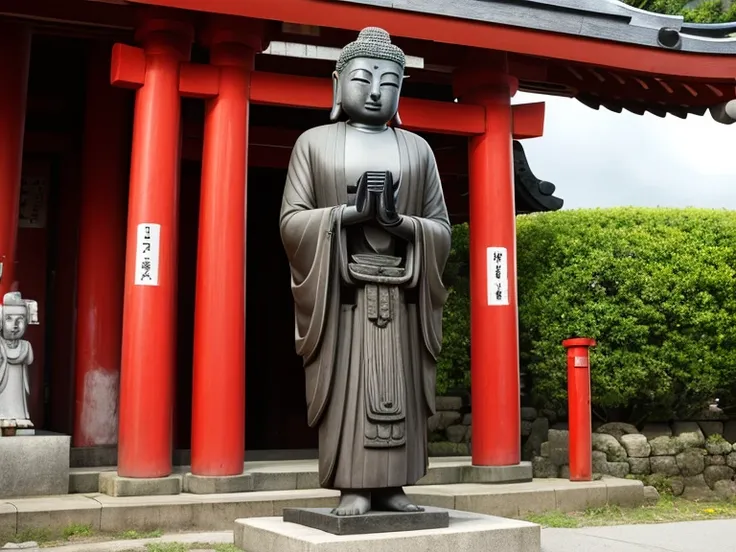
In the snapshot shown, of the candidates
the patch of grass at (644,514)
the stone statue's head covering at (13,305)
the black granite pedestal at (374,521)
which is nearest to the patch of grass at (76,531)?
the stone statue's head covering at (13,305)

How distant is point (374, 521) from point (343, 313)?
1.25 metres

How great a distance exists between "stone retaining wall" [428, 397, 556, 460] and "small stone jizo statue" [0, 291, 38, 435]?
528cm

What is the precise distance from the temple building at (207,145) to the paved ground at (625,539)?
146cm

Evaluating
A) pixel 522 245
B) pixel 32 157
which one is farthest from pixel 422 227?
pixel 32 157

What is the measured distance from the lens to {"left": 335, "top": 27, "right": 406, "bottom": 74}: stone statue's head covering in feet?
18.9

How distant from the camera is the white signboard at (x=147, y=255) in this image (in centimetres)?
861

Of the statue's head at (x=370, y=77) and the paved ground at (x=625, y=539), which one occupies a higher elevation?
the statue's head at (x=370, y=77)

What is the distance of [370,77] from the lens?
5.79m

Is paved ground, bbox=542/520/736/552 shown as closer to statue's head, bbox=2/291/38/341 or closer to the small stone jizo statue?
the small stone jizo statue

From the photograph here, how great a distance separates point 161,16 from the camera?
8859 millimetres

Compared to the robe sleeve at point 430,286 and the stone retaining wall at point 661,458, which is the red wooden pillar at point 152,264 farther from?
the stone retaining wall at point 661,458

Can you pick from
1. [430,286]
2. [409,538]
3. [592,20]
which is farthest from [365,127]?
[592,20]

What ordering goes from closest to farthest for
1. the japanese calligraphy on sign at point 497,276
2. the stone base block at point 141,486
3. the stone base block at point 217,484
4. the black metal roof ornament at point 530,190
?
the stone base block at point 141,486 → the stone base block at point 217,484 → the japanese calligraphy on sign at point 497,276 → the black metal roof ornament at point 530,190

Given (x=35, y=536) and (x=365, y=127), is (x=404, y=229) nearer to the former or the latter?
(x=365, y=127)
